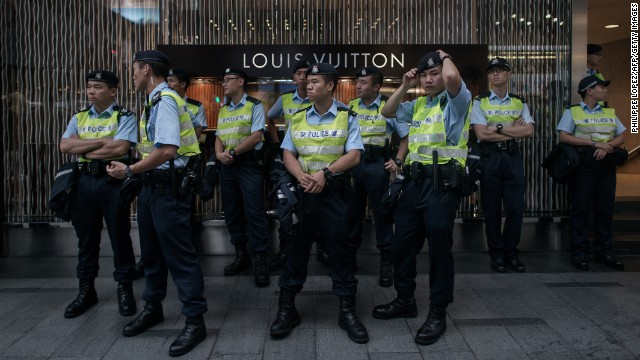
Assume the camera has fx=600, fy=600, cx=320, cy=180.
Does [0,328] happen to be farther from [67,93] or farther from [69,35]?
[69,35]

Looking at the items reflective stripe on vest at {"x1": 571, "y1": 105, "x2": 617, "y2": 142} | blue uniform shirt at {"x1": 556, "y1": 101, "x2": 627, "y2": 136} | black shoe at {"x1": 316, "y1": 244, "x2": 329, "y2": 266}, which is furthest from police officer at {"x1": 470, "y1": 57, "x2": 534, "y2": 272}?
black shoe at {"x1": 316, "y1": 244, "x2": 329, "y2": 266}

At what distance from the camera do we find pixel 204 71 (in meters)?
6.99

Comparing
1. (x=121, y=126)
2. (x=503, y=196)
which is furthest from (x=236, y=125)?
(x=503, y=196)

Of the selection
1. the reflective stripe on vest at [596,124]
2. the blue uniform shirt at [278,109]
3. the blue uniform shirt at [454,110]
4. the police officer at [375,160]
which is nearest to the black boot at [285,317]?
the police officer at [375,160]

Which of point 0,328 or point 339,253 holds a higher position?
point 339,253

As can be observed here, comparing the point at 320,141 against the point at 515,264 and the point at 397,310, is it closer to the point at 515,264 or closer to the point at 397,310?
the point at 397,310

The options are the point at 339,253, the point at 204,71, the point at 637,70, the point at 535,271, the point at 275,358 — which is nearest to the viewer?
the point at 275,358

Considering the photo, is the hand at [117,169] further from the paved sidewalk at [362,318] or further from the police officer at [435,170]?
the police officer at [435,170]

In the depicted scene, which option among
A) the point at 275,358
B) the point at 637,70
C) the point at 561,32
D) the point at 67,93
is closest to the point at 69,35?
the point at 67,93

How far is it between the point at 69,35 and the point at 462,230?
17.2ft

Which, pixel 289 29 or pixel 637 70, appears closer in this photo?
pixel 289 29

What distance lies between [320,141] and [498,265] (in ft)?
9.48

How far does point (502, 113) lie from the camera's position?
623cm

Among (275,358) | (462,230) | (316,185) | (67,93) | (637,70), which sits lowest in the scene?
(275,358)
